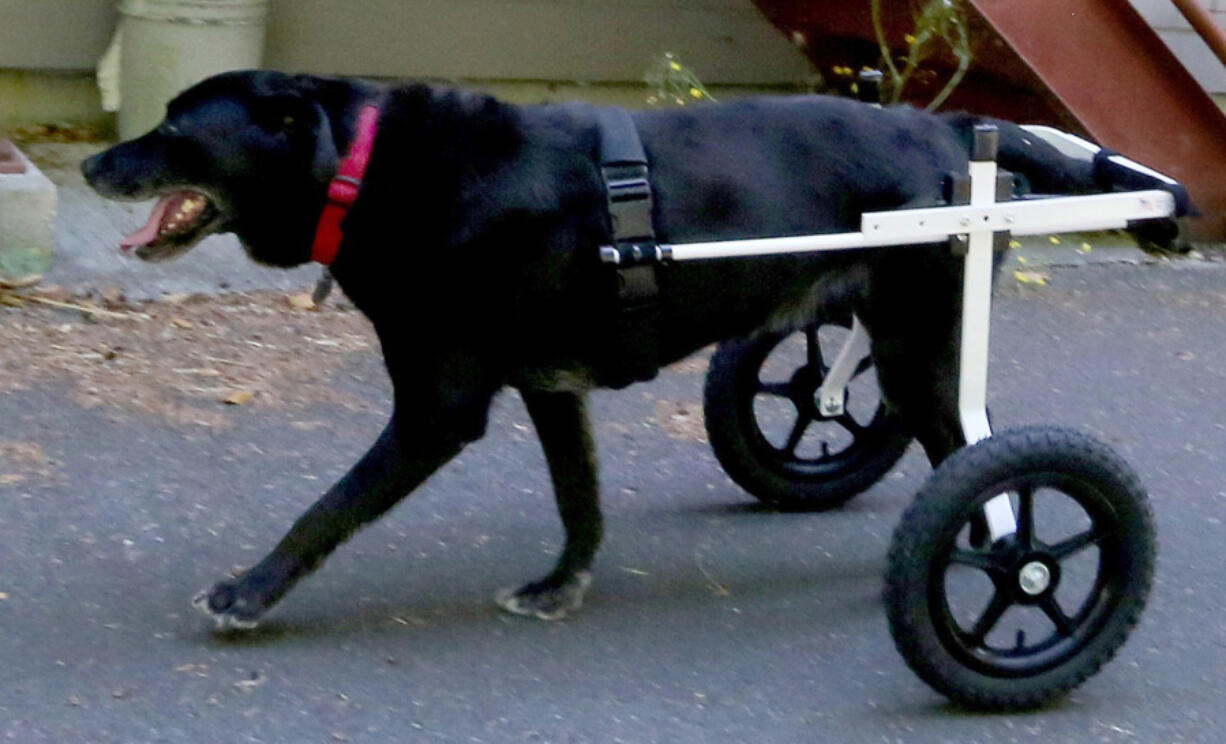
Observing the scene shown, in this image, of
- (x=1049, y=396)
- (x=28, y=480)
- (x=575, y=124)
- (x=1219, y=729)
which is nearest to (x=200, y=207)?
(x=575, y=124)

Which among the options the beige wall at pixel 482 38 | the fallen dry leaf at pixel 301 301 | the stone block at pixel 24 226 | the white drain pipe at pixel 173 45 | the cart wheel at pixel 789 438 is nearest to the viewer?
the cart wheel at pixel 789 438

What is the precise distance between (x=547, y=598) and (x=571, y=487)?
0.29 meters

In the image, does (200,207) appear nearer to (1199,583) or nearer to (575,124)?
(575,124)

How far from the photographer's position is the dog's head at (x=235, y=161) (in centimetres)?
365

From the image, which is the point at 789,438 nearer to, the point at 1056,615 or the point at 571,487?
the point at 571,487

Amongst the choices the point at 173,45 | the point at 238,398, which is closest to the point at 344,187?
the point at 238,398

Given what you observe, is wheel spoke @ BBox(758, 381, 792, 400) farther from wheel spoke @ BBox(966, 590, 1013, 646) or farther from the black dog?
wheel spoke @ BBox(966, 590, 1013, 646)

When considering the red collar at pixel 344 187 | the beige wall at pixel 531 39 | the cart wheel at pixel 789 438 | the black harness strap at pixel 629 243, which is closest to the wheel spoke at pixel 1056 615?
the black harness strap at pixel 629 243

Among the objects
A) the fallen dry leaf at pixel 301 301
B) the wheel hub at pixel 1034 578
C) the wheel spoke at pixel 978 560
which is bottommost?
the fallen dry leaf at pixel 301 301

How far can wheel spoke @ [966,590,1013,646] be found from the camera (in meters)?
3.56

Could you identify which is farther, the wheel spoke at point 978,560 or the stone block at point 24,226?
the stone block at point 24,226

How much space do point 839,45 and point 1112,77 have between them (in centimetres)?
181

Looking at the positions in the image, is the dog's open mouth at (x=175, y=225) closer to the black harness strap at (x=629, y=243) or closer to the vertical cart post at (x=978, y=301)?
the black harness strap at (x=629, y=243)

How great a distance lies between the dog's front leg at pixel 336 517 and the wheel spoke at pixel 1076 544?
4.54ft
